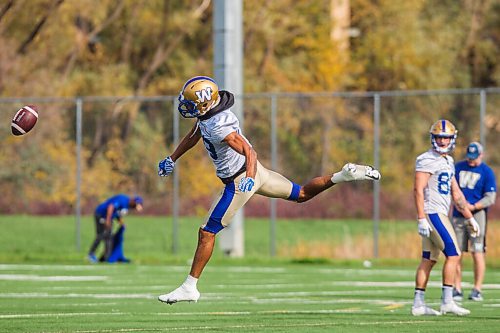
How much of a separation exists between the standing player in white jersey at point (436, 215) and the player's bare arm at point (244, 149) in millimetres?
2348

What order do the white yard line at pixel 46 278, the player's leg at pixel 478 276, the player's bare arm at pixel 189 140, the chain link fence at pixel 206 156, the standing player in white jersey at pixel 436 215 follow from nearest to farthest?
the player's bare arm at pixel 189 140, the standing player in white jersey at pixel 436 215, the player's leg at pixel 478 276, the white yard line at pixel 46 278, the chain link fence at pixel 206 156

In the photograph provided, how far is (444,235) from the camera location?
15.2m

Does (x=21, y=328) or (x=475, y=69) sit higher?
(x=475, y=69)

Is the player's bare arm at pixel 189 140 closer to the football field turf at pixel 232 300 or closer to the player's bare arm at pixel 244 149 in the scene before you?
the player's bare arm at pixel 244 149

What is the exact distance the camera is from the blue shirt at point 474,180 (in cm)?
1845

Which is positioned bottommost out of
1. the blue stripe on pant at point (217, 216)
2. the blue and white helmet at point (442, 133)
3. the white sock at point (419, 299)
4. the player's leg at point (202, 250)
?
the white sock at point (419, 299)

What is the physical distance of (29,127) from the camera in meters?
15.3

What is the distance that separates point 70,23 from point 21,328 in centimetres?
3136

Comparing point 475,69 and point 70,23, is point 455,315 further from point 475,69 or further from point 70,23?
point 475,69

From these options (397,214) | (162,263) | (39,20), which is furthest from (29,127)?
(39,20)

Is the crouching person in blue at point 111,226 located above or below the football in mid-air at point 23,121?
below

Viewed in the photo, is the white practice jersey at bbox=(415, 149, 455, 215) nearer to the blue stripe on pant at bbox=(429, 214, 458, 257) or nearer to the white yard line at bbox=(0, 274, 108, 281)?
the blue stripe on pant at bbox=(429, 214, 458, 257)

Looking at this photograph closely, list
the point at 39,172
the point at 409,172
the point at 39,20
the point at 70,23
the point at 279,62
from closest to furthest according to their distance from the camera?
1. the point at 39,172
2. the point at 409,172
3. the point at 39,20
4. the point at 70,23
5. the point at 279,62

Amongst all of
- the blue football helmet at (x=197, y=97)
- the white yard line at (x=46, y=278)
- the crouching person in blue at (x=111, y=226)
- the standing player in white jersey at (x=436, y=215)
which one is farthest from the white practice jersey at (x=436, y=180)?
the crouching person in blue at (x=111, y=226)
